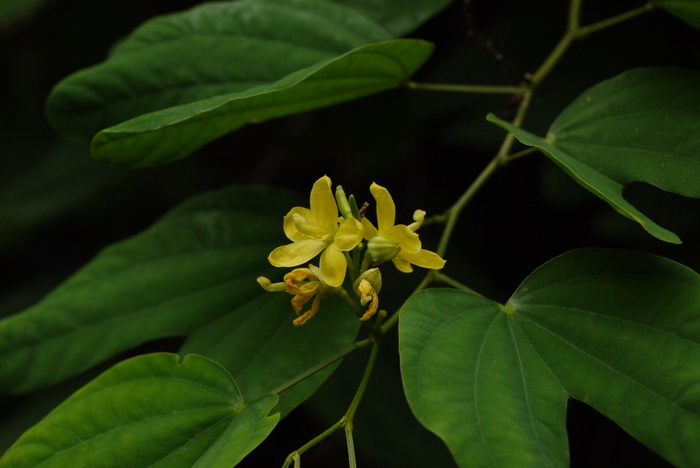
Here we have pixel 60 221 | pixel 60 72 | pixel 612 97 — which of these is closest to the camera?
pixel 612 97

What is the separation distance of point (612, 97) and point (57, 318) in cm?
96

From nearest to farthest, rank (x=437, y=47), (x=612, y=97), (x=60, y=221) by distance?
(x=612, y=97) → (x=437, y=47) → (x=60, y=221)

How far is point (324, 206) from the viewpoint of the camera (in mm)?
880

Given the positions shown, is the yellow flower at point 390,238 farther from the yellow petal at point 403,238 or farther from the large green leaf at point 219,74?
the large green leaf at point 219,74

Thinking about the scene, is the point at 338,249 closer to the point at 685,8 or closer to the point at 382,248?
the point at 382,248

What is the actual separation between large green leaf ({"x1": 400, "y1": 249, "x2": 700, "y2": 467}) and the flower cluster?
6 cm

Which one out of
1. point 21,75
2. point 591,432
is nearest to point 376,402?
point 591,432

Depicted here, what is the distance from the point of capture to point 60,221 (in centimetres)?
217

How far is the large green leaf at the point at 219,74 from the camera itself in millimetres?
981

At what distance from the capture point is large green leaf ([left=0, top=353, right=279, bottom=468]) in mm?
848

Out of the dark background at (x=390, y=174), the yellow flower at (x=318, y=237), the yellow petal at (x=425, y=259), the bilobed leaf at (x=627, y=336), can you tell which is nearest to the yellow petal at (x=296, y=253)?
the yellow flower at (x=318, y=237)

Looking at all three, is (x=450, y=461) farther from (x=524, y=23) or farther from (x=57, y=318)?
(x=524, y=23)

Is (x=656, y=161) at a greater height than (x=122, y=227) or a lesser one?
greater

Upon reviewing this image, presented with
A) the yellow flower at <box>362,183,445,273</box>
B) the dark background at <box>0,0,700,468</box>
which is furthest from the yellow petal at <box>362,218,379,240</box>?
the dark background at <box>0,0,700,468</box>
